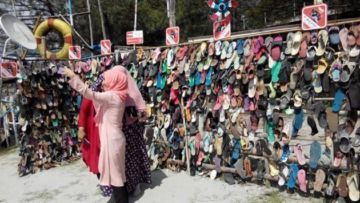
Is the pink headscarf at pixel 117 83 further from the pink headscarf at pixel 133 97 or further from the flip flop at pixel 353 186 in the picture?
the flip flop at pixel 353 186

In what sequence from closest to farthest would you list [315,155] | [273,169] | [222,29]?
[315,155] < [273,169] < [222,29]

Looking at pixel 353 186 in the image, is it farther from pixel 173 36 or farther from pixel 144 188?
pixel 173 36

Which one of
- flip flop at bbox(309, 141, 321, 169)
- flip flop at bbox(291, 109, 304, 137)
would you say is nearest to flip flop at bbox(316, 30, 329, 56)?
flip flop at bbox(291, 109, 304, 137)

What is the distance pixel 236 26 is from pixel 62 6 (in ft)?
26.6

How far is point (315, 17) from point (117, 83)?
177 centimetres

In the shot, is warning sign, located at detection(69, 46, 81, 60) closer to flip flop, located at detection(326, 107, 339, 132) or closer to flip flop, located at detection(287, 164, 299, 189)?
flip flop, located at detection(287, 164, 299, 189)

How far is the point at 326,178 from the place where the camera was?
367 centimetres

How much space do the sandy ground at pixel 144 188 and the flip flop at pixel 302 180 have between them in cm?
10

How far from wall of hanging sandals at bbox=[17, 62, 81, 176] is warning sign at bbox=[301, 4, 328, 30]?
3.58 m

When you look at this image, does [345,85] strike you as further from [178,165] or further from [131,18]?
[131,18]

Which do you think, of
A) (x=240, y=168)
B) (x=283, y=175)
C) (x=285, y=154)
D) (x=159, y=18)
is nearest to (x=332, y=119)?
(x=285, y=154)

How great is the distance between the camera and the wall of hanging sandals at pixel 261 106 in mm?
3479

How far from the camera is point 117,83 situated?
3.79 metres

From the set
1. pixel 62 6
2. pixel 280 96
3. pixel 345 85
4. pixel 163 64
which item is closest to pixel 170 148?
pixel 163 64
